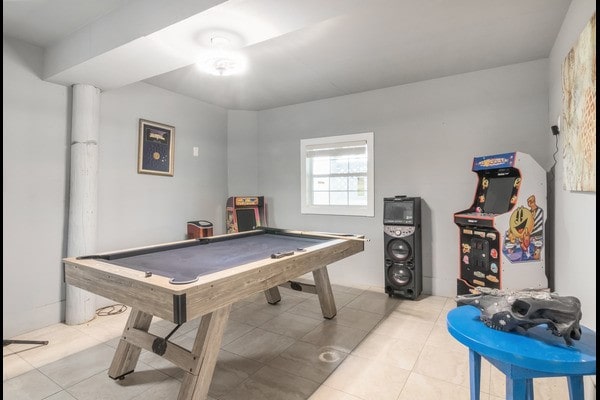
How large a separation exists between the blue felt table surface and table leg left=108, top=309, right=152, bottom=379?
77.3 inches

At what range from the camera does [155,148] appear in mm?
4102

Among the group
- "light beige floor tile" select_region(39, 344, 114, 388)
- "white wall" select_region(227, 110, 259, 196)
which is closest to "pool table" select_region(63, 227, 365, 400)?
"light beige floor tile" select_region(39, 344, 114, 388)

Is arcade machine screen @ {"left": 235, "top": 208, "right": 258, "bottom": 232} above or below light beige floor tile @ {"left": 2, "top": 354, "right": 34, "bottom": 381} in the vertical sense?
above

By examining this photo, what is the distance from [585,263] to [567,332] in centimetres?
109

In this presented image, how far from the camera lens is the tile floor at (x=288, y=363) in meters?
2.14

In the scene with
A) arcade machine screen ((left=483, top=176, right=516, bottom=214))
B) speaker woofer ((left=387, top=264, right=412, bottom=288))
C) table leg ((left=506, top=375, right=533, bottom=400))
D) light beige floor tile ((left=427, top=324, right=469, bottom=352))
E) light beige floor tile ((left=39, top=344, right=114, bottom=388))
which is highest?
arcade machine screen ((left=483, top=176, right=516, bottom=214))

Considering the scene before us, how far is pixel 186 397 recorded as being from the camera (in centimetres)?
188

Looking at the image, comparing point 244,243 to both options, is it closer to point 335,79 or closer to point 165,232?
point 165,232

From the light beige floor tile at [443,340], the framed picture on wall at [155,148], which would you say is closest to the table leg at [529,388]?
the light beige floor tile at [443,340]

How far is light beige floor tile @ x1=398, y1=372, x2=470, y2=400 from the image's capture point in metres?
2.08

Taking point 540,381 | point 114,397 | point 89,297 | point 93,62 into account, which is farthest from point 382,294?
point 93,62

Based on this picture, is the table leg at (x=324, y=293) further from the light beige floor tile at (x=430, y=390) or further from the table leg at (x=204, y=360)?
the table leg at (x=204, y=360)

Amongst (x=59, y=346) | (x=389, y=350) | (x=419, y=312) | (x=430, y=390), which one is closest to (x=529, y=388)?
(x=430, y=390)

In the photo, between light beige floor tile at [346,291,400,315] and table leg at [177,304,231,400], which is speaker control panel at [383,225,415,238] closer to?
light beige floor tile at [346,291,400,315]
